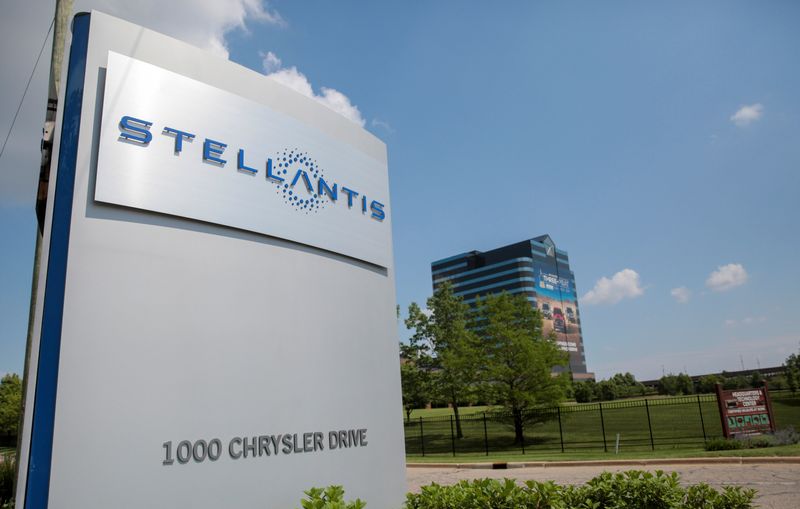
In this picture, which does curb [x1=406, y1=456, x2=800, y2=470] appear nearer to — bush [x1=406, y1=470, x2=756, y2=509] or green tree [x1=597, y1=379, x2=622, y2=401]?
bush [x1=406, y1=470, x2=756, y2=509]

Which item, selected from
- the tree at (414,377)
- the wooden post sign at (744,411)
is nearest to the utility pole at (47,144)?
the wooden post sign at (744,411)

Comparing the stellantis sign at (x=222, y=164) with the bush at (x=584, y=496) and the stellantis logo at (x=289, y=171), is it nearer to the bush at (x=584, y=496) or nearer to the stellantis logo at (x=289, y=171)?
the stellantis logo at (x=289, y=171)

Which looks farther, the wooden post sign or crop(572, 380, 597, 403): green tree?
crop(572, 380, 597, 403): green tree

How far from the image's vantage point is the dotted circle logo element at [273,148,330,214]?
6.70 meters

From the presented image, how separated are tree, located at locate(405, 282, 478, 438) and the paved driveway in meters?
11.0

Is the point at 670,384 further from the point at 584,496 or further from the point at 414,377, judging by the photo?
the point at 584,496

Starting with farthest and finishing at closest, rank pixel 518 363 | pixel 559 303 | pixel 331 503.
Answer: pixel 559 303
pixel 518 363
pixel 331 503

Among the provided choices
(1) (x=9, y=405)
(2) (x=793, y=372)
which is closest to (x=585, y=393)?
(2) (x=793, y=372)

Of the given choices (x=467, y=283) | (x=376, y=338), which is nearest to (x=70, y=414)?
(x=376, y=338)

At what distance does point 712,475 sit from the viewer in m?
12.1

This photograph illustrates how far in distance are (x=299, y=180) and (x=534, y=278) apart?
133 m

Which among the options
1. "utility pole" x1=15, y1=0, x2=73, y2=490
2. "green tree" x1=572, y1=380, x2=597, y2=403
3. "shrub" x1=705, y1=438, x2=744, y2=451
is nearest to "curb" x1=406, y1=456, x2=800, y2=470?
"shrub" x1=705, y1=438, x2=744, y2=451

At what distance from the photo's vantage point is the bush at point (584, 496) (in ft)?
18.2

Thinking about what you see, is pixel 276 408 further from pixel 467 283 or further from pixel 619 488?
pixel 467 283
